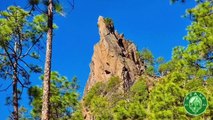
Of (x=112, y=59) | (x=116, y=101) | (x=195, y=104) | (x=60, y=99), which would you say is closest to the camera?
(x=195, y=104)

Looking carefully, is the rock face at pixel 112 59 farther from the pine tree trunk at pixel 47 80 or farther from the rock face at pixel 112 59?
the pine tree trunk at pixel 47 80

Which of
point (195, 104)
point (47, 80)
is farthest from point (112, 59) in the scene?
point (195, 104)

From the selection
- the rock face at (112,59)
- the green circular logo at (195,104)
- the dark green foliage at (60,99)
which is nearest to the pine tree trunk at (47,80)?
the green circular logo at (195,104)

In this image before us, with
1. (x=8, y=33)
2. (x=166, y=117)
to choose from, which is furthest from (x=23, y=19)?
(x=166, y=117)

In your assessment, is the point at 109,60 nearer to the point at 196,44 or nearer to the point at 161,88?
the point at 161,88

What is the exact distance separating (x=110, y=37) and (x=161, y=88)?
75735 mm

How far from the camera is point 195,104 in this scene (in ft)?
21.2

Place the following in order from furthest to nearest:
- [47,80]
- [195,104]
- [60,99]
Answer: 1. [60,99]
2. [47,80]
3. [195,104]

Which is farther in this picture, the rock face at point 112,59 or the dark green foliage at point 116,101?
the rock face at point 112,59

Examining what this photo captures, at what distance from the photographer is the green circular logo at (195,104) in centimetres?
629

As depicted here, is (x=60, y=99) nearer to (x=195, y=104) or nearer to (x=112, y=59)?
(x=195, y=104)

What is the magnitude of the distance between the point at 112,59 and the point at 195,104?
3809 inches

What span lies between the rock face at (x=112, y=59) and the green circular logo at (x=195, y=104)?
8846cm

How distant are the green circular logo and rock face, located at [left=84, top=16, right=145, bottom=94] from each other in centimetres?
8846
